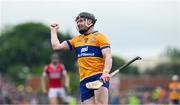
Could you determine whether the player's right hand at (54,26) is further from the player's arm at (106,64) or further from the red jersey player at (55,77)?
the red jersey player at (55,77)

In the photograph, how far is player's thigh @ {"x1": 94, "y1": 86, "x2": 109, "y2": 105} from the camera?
13440mm

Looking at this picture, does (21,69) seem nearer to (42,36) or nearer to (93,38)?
(42,36)

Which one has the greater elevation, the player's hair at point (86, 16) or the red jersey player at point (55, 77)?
the player's hair at point (86, 16)

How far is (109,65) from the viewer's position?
13211 millimetres

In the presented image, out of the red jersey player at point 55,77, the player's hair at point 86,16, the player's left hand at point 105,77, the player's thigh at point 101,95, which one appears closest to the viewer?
the player's left hand at point 105,77

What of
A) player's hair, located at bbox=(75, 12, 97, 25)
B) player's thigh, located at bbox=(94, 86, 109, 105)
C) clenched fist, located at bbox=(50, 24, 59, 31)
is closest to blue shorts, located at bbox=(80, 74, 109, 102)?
player's thigh, located at bbox=(94, 86, 109, 105)

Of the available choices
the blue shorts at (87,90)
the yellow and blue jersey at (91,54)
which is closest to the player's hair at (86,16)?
the yellow and blue jersey at (91,54)

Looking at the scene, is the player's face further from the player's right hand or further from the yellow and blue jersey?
the player's right hand

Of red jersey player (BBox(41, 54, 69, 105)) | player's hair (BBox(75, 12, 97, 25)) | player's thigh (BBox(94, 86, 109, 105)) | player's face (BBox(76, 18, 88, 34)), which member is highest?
player's hair (BBox(75, 12, 97, 25))

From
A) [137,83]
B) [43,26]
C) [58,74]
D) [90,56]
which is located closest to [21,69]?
[43,26]

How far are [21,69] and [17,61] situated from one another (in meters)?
3.17

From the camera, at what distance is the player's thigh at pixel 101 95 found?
13440 mm

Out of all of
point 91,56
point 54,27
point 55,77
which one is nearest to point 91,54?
point 91,56

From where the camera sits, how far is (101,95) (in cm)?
1346
